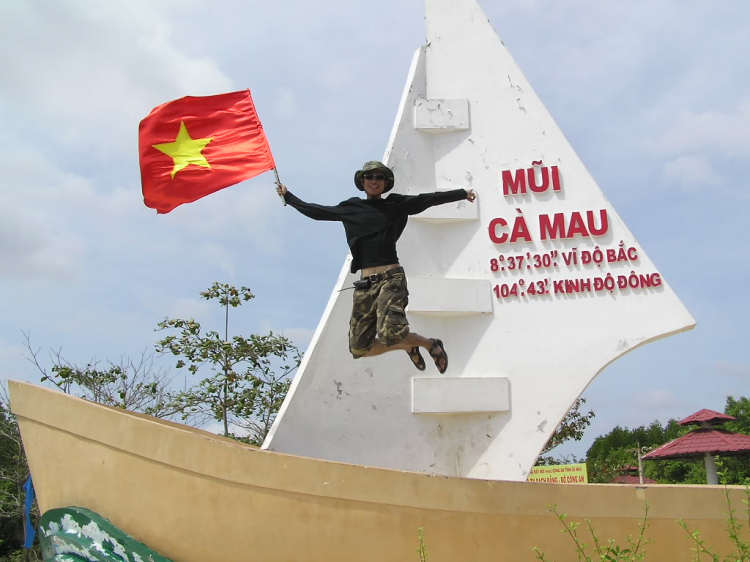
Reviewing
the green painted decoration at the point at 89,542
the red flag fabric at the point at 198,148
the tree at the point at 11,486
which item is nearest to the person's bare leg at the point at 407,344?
the red flag fabric at the point at 198,148

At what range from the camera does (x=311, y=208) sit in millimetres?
6172

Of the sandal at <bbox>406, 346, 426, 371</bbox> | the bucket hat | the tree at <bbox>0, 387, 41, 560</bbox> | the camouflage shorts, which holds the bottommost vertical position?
the tree at <bbox>0, 387, 41, 560</bbox>

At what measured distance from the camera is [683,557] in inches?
216

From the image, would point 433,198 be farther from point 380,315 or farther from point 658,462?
point 658,462

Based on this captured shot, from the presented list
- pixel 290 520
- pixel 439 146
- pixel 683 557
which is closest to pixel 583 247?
pixel 439 146

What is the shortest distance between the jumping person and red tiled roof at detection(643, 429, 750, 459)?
10.2 metres

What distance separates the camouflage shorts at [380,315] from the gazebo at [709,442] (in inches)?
408

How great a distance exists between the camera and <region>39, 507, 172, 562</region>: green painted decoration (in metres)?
4.83

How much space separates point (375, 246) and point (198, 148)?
2.12 metres

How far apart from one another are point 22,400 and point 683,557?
16.6 ft

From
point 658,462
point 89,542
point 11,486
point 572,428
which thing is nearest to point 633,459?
point 658,462

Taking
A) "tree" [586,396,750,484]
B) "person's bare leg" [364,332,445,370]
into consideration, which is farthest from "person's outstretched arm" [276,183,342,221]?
"tree" [586,396,750,484]

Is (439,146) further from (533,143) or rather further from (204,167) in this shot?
(204,167)

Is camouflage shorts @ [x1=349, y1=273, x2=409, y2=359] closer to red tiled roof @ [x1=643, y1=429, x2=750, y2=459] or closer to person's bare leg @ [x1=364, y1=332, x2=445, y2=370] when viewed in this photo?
person's bare leg @ [x1=364, y1=332, x2=445, y2=370]
